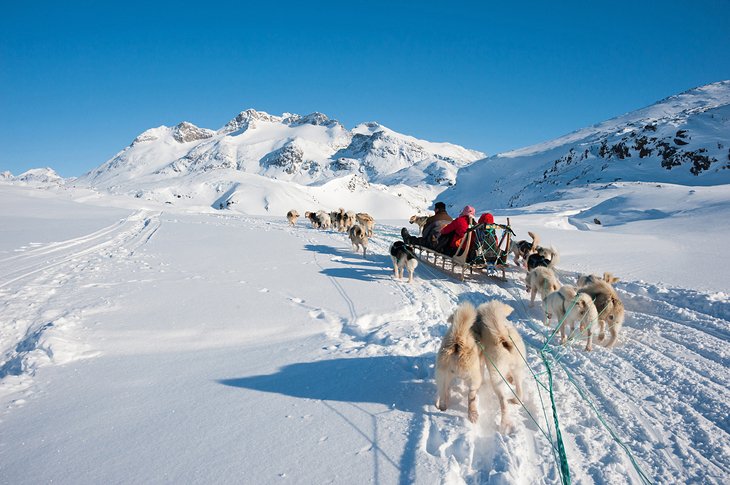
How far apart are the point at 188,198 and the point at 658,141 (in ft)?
271

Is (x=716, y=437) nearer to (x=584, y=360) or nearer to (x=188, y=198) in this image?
(x=584, y=360)

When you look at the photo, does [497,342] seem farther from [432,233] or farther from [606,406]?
[432,233]

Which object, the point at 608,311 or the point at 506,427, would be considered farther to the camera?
the point at 608,311

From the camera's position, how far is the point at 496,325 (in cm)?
299

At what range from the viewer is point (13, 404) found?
9.17 feet

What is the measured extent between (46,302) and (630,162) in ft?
266

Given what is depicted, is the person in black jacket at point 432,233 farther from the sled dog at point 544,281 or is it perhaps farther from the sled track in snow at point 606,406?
the sled track in snow at point 606,406

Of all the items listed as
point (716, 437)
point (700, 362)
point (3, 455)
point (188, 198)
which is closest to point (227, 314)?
point (3, 455)

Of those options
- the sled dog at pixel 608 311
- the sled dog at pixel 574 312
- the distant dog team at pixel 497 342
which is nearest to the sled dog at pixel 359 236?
the sled dog at pixel 574 312

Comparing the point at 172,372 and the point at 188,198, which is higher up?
the point at 188,198

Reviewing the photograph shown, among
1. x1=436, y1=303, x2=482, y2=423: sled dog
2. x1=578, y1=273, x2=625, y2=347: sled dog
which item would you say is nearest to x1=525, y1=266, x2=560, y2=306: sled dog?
x1=578, y1=273, x2=625, y2=347: sled dog

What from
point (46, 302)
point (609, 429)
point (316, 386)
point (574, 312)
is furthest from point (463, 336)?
point (46, 302)

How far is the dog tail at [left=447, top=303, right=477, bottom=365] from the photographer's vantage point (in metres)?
2.77

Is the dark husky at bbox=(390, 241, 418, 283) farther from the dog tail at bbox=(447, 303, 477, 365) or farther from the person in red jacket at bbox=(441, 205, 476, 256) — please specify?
the dog tail at bbox=(447, 303, 477, 365)
